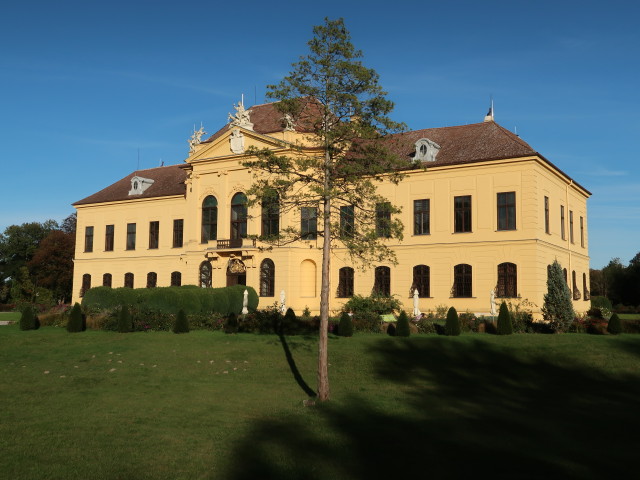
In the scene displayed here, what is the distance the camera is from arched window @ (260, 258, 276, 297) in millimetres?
39469

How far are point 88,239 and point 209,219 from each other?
51.6 feet

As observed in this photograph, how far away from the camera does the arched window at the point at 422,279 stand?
122 feet

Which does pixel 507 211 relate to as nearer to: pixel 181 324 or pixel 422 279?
pixel 422 279

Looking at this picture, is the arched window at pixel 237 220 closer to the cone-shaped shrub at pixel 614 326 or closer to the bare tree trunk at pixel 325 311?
the cone-shaped shrub at pixel 614 326

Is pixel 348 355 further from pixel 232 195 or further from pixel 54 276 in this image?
pixel 54 276

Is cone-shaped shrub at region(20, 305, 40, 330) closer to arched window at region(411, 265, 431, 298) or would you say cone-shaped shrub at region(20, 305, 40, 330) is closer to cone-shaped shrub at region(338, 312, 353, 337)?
cone-shaped shrub at region(338, 312, 353, 337)

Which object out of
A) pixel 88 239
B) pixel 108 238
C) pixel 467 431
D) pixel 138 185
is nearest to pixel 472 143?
pixel 467 431

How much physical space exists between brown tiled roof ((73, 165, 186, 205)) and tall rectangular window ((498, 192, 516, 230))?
952 inches

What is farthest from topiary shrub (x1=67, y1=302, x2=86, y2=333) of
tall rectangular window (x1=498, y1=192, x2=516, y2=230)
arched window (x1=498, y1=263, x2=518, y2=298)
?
tall rectangular window (x1=498, y1=192, x2=516, y2=230)

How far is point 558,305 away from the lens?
2722 cm

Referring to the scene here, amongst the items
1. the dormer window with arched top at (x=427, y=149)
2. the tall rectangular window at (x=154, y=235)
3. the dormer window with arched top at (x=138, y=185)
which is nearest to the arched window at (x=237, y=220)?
the tall rectangular window at (x=154, y=235)

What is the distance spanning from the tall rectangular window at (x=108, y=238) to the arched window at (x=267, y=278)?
17.9 m

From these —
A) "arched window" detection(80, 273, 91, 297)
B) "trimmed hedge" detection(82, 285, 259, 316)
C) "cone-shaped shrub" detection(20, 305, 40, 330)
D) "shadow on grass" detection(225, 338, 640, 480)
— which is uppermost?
"arched window" detection(80, 273, 91, 297)

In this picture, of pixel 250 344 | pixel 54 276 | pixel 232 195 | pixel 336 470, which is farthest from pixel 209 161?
pixel 336 470
